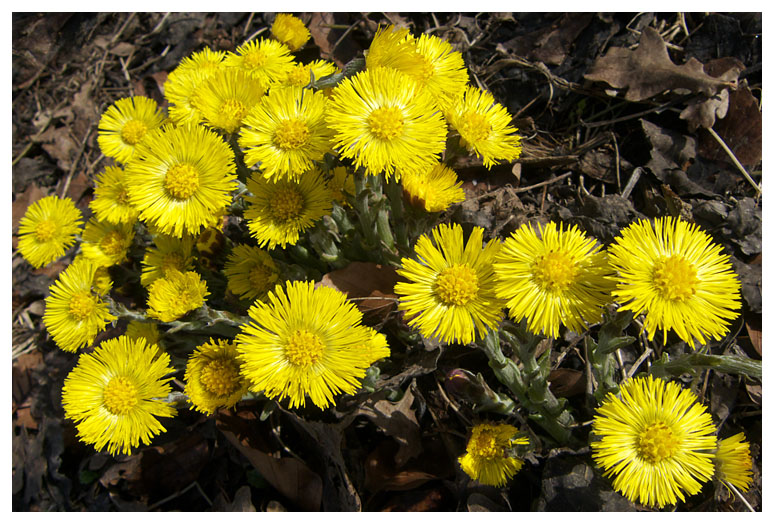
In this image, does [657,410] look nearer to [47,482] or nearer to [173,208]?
[173,208]

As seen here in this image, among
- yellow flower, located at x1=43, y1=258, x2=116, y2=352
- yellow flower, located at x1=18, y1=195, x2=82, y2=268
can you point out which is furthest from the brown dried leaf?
yellow flower, located at x1=18, y1=195, x2=82, y2=268

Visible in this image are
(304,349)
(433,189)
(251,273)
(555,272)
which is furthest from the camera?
(251,273)

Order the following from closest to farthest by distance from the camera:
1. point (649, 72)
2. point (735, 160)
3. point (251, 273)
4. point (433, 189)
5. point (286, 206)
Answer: point (286, 206) → point (433, 189) → point (251, 273) → point (735, 160) → point (649, 72)

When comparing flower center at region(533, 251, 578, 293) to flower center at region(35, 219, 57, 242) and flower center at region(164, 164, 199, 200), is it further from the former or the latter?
flower center at region(35, 219, 57, 242)

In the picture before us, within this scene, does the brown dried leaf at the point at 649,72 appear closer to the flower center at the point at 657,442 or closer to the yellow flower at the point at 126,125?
the flower center at the point at 657,442

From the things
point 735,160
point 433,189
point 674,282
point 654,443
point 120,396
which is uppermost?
point 735,160

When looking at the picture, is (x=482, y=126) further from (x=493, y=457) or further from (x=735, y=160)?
(x=735, y=160)

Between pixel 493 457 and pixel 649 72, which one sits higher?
pixel 649 72

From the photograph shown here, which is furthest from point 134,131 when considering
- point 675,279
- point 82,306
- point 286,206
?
point 675,279
